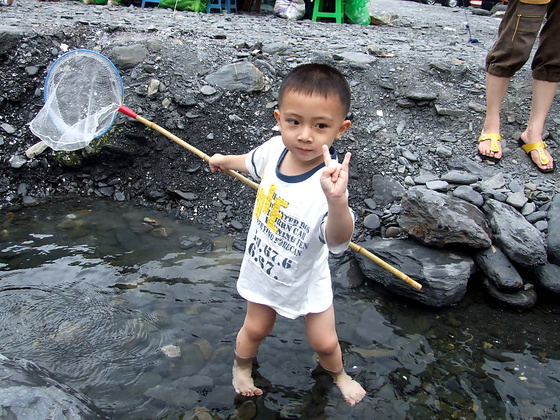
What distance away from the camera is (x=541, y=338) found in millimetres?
3373

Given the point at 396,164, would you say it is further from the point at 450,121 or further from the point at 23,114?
the point at 23,114

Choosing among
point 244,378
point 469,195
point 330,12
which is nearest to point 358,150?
point 469,195

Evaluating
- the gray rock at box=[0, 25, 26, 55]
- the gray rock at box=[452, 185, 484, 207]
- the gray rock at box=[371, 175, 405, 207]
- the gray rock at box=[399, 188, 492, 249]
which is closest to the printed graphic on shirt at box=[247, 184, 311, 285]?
the gray rock at box=[399, 188, 492, 249]

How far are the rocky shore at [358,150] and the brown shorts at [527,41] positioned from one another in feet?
2.12

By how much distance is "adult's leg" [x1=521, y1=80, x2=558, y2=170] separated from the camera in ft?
A: 14.3

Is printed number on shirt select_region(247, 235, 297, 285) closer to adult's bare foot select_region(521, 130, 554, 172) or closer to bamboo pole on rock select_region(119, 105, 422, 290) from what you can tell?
bamboo pole on rock select_region(119, 105, 422, 290)

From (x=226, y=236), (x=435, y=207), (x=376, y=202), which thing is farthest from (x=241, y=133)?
(x=435, y=207)

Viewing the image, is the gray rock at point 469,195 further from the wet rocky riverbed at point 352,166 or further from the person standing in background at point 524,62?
the person standing in background at point 524,62

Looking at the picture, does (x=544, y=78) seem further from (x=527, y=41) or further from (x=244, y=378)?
(x=244, y=378)

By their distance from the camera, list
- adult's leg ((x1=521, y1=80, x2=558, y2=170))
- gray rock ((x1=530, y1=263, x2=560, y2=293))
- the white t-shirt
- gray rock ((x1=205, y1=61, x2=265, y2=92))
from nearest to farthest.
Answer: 1. the white t-shirt
2. gray rock ((x1=530, y1=263, x2=560, y2=293))
3. adult's leg ((x1=521, y1=80, x2=558, y2=170))
4. gray rock ((x1=205, y1=61, x2=265, y2=92))

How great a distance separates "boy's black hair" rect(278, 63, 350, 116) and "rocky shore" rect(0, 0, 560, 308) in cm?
176

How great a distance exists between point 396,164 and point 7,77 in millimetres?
3718

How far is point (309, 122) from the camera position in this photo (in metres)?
2.20

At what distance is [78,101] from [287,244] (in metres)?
2.36
